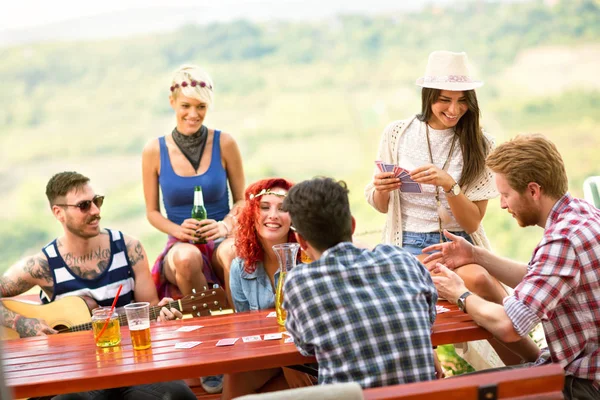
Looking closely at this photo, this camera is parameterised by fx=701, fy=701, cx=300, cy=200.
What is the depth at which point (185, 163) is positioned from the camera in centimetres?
445

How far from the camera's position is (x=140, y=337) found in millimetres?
2629

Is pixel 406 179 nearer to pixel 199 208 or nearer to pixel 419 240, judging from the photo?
pixel 419 240

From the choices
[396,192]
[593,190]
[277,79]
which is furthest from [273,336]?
[277,79]

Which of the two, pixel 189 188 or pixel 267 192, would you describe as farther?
pixel 189 188

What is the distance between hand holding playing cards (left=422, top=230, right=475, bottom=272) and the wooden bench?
3.76ft

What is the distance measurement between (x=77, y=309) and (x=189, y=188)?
1.16 m

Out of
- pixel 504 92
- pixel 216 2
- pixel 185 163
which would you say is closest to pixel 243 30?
pixel 216 2

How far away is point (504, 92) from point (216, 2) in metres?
6.72

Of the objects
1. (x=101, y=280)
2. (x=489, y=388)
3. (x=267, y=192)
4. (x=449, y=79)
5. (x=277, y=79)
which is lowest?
(x=489, y=388)

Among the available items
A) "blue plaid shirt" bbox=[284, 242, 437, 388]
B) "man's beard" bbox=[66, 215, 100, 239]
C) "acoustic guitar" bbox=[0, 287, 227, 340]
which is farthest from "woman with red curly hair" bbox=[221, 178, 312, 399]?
"blue plaid shirt" bbox=[284, 242, 437, 388]

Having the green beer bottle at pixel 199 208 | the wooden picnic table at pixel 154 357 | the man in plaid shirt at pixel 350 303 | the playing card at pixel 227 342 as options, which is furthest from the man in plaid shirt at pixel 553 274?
the green beer bottle at pixel 199 208

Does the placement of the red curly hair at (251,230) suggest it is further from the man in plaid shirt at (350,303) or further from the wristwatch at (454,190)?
the man in plaid shirt at (350,303)

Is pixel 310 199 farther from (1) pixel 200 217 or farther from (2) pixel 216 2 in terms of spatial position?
(2) pixel 216 2

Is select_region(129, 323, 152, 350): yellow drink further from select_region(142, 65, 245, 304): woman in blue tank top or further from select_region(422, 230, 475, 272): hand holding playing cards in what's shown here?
select_region(142, 65, 245, 304): woman in blue tank top
